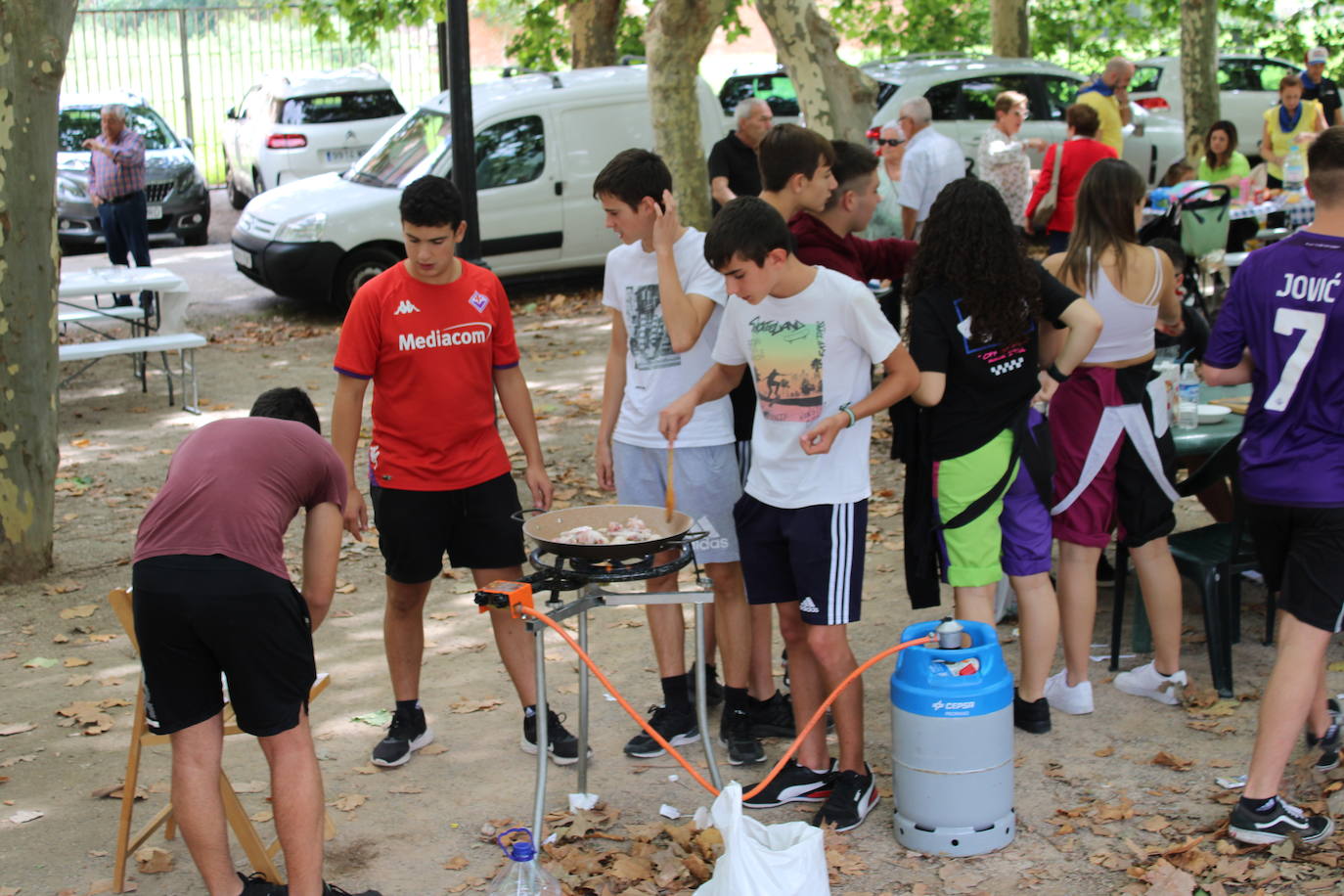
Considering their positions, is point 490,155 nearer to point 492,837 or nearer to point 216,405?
point 216,405

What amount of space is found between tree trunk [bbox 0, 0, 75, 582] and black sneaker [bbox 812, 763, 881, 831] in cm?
442

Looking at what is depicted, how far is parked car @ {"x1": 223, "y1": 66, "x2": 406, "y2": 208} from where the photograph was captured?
18.1m

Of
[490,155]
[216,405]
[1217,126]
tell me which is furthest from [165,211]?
[1217,126]

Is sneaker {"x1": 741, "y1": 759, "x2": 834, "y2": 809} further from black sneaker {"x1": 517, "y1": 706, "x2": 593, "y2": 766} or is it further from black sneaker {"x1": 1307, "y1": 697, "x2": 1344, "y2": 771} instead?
black sneaker {"x1": 1307, "y1": 697, "x2": 1344, "y2": 771}

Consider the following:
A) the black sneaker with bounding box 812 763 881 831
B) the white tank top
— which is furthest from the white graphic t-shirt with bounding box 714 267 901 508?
the white tank top

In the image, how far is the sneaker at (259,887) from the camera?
393 centimetres

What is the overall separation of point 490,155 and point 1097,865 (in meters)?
10.3

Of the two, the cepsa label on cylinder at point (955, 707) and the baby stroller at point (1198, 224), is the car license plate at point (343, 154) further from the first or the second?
the cepsa label on cylinder at point (955, 707)

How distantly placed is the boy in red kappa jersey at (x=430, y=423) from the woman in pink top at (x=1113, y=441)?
1.88 meters

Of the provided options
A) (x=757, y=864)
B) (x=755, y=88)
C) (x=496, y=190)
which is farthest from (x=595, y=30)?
(x=757, y=864)

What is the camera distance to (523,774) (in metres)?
4.86

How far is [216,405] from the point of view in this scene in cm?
1024

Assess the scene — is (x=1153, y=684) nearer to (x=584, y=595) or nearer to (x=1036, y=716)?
(x=1036, y=716)

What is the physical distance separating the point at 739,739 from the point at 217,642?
1917mm
